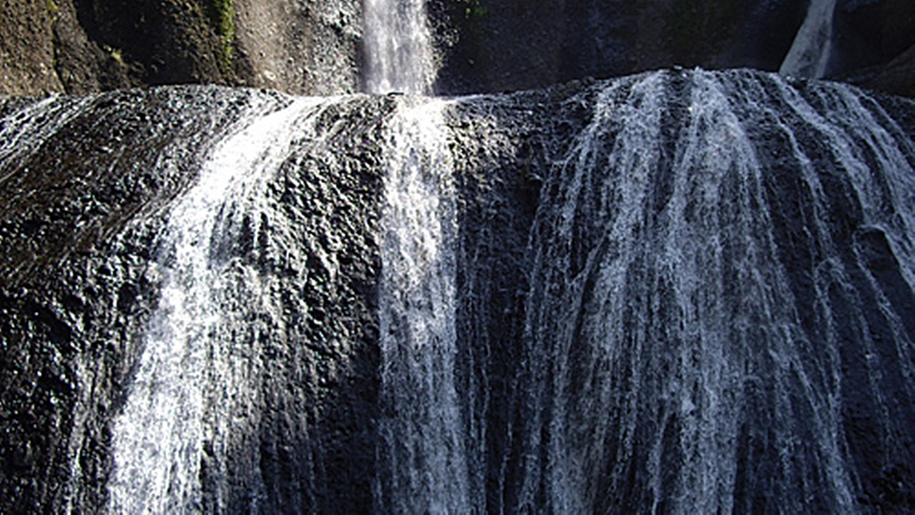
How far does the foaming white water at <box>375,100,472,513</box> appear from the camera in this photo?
3057 millimetres

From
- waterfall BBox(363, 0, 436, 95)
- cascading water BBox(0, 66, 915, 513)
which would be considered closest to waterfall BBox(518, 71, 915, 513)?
cascading water BBox(0, 66, 915, 513)

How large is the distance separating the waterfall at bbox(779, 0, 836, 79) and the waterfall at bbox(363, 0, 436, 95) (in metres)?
3.27

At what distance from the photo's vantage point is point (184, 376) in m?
3.03

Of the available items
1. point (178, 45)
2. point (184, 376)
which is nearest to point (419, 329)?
point (184, 376)

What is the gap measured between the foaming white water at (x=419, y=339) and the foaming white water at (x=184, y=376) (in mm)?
579

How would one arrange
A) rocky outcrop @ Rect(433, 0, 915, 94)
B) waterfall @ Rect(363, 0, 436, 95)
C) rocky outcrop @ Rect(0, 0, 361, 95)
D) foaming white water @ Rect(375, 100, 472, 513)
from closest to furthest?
foaming white water @ Rect(375, 100, 472, 513) → rocky outcrop @ Rect(0, 0, 361, 95) → waterfall @ Rect(363, 0, 436, 95) → rocky outcrop @ Rect(433, 0, 915, 94)

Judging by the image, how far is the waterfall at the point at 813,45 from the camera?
6500 millimetres

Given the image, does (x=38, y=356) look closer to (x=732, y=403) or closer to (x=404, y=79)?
(x=732, y=403)

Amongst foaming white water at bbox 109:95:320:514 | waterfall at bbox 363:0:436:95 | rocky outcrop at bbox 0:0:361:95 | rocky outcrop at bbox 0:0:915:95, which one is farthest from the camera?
waterfall at bbox 363:0:436:95

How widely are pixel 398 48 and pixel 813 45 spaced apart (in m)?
3.67

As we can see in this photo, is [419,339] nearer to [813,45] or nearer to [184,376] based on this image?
[184,376]

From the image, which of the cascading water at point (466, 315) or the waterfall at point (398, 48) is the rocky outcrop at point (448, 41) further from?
the cascading water at point (466, 315)

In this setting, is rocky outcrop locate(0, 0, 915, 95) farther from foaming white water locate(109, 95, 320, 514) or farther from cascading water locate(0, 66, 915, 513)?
foaming white water locate(109, 95, 320, 514)

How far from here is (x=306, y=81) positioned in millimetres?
6863
